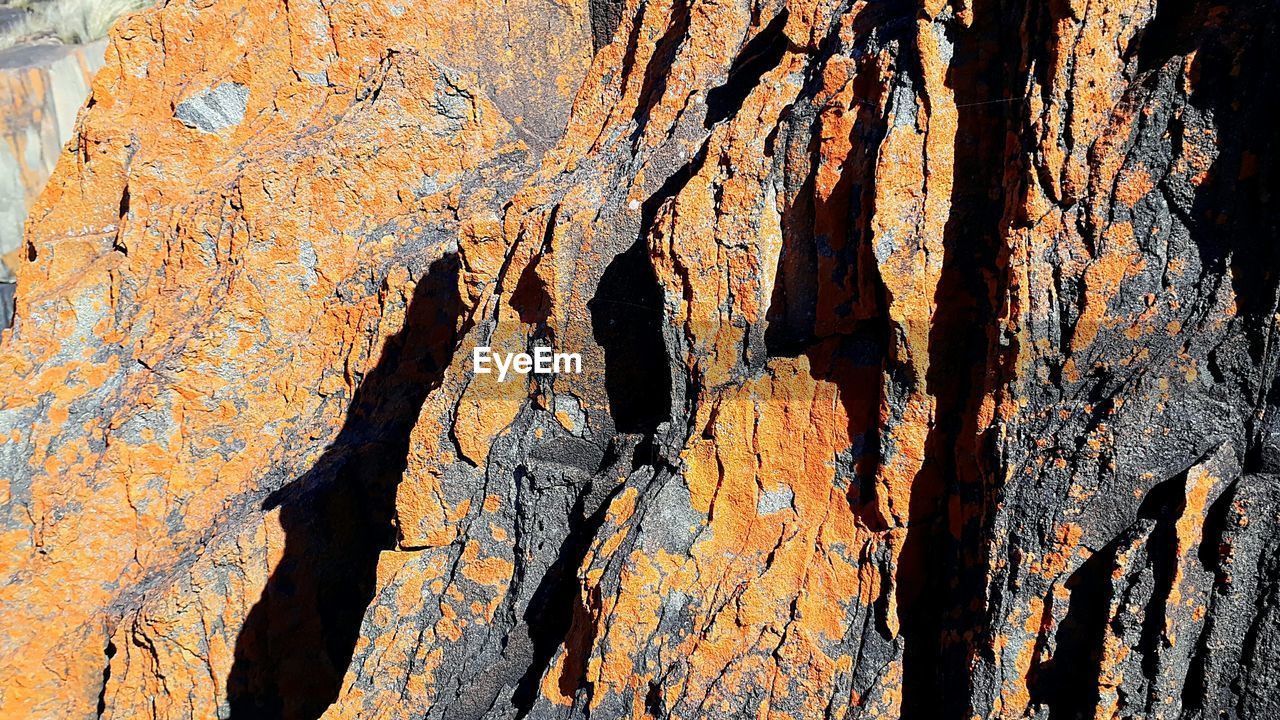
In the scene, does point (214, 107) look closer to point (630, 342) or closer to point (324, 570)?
point (324, 570)

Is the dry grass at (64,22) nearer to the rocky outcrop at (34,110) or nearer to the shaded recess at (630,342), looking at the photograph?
the rocky outcrop at (34,110)

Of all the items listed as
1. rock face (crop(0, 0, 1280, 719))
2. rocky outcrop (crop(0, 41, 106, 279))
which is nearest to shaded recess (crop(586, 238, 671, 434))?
rock face (crop(0, 0, 1280, 719))

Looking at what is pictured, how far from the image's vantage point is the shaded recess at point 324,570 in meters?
6.55

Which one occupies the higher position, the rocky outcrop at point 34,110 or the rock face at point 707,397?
the rocky outcrop at point 34,110

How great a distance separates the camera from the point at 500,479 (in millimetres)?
5125

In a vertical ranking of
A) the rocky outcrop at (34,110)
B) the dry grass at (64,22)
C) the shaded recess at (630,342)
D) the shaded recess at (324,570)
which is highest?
the dry grass at (64,22)

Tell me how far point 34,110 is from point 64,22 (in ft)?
6.36

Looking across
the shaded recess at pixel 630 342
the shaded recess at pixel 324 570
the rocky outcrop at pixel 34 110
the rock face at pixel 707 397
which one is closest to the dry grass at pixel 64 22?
the rocky outcrop at pixel 34 110

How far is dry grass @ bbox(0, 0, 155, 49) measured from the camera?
14172 millimetres

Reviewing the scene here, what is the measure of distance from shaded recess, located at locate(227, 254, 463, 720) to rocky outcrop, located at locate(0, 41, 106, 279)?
9.92 meters

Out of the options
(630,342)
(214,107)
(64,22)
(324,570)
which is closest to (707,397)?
(630,342)

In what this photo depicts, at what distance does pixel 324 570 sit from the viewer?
262 inches

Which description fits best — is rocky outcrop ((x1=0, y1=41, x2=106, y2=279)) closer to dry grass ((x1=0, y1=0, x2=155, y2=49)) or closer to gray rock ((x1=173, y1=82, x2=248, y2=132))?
dry grass ((x1=0, y1=0, x2=155, y2=49))

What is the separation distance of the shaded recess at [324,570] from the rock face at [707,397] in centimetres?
3
